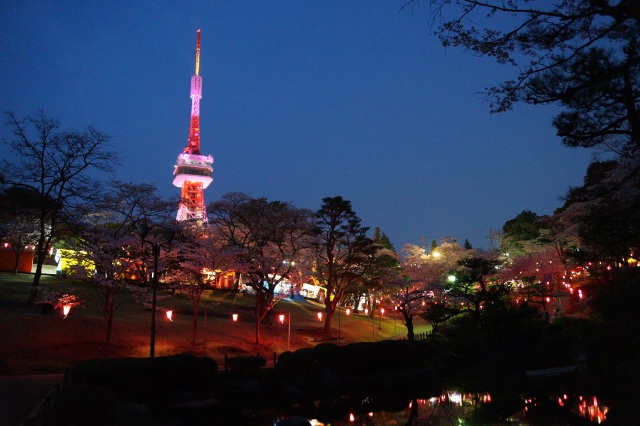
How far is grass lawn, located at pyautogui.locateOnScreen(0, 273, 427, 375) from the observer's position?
19.6 metres

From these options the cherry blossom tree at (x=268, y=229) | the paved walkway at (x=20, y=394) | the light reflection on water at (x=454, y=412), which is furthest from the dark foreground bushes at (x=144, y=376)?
the cherry blossom tree at (x=268, y=229)

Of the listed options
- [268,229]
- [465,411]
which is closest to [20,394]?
[465,411]

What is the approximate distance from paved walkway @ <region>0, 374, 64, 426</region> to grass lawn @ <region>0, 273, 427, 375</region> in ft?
7.36

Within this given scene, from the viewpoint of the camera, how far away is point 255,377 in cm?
1872

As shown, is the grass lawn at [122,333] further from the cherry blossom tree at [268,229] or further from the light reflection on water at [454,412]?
the light reflection on water at [454,412]

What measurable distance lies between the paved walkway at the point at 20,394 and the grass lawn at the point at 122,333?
224 cm

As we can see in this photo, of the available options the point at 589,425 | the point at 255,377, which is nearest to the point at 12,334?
the point at 255,377

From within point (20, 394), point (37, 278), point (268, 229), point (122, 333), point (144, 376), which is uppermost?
point (268, 229)

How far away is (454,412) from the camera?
14773 mm

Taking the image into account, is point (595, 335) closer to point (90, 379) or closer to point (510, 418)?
point (510, 418)

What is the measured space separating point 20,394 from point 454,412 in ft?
41.5

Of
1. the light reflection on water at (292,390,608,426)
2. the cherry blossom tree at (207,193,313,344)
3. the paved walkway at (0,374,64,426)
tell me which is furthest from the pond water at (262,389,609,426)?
the cherry blossom tree at (207,193,313,344)

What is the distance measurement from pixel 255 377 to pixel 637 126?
15221 millimetres

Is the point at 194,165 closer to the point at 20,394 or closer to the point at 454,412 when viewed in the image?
the point at 20,394
